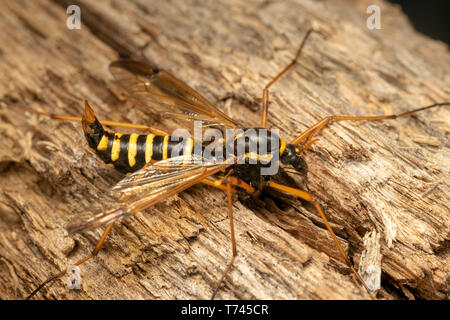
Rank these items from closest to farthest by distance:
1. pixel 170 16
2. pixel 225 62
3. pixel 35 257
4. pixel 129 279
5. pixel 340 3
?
pixel 129 279 → pixel 35 257 → pixel 225 62 → pixel 170 16 → pixel 340 3

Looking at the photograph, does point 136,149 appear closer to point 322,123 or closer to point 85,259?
point 85,259

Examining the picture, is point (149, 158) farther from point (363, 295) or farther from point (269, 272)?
point (363, 295)

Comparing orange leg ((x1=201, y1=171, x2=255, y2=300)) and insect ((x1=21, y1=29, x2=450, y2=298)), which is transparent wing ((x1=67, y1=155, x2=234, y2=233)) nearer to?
insect ((x1=21, y1=29, x2=450, y2=298))

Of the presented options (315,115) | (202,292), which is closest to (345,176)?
(315,115)
